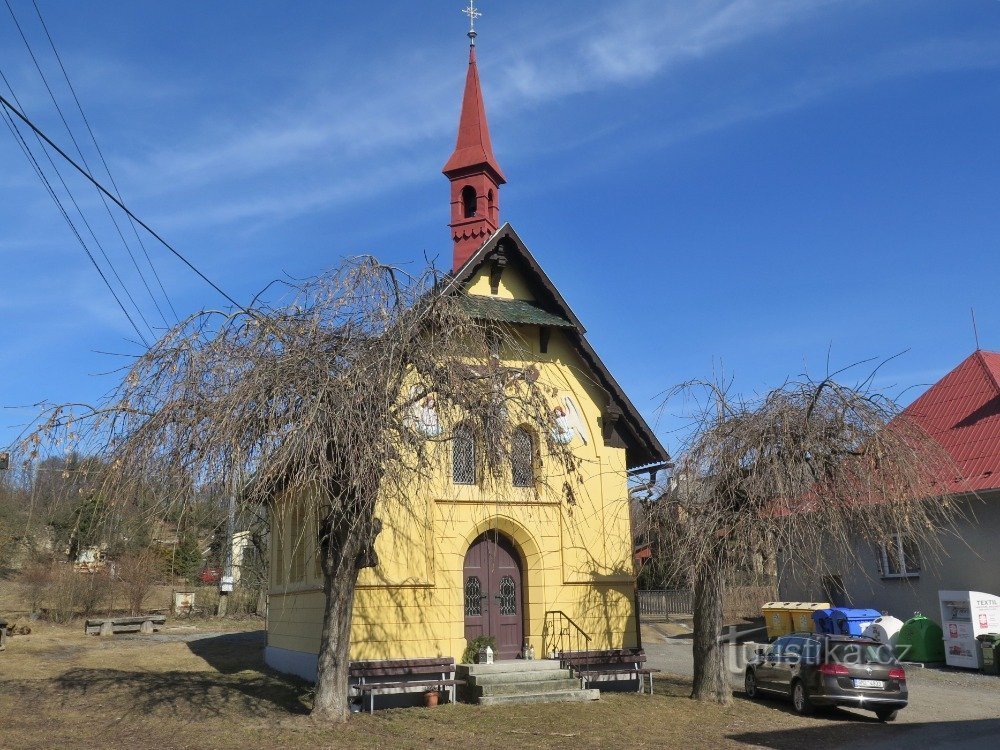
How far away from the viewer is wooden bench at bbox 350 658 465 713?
1462 centimetres

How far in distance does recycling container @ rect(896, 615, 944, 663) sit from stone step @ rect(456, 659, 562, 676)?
10298 millimetres

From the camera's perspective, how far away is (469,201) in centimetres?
2317

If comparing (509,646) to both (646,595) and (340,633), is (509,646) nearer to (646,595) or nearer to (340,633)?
(340,633)

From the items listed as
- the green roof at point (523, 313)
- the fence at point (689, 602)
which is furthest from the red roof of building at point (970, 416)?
the green roof at point (523, 313)

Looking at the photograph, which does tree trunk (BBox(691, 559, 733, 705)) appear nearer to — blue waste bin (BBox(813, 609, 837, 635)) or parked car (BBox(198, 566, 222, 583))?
blue waste bin (BBox(813, 609, 837, 635))

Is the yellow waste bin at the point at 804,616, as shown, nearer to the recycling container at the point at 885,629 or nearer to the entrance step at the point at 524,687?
the recycling container at the point at 885,629

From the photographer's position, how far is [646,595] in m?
38.2

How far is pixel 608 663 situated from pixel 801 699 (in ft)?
12.1

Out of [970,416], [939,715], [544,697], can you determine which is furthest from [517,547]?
[970,416]

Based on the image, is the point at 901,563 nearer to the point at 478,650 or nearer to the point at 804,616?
the point at 804,616

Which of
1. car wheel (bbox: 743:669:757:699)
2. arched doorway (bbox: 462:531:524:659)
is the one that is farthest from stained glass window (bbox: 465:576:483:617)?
car wheel (bbox: 743:669:757:699)

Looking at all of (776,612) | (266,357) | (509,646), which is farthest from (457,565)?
(776,612)

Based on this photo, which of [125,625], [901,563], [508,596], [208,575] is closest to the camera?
[508,596]

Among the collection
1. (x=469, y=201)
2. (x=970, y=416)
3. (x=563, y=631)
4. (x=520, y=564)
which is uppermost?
(x=469, y=201)
